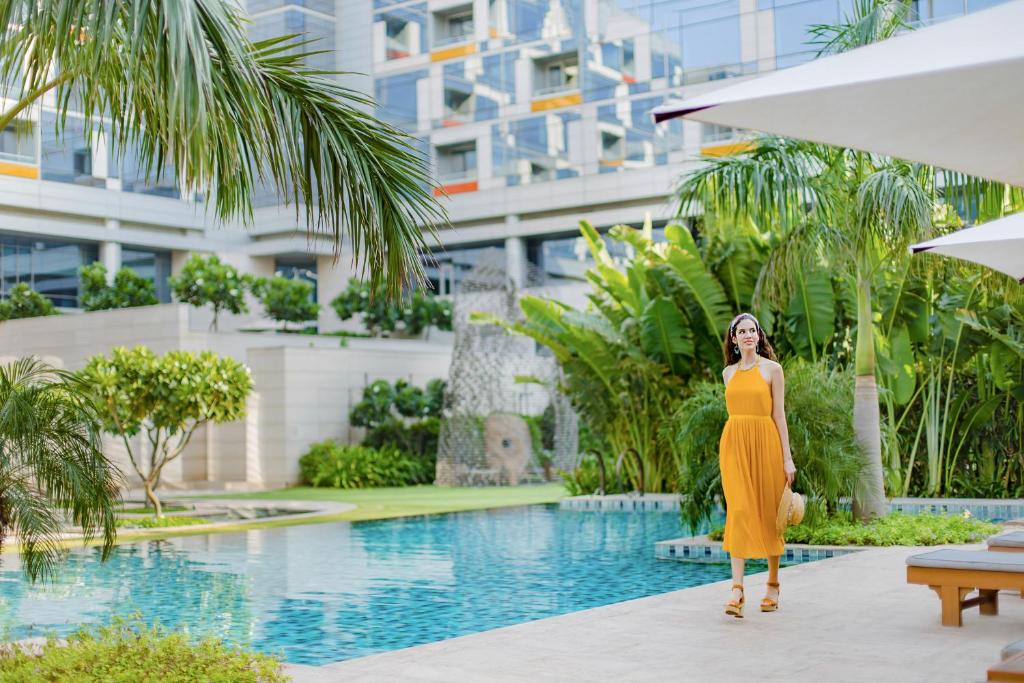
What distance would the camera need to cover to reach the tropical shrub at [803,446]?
10.7m

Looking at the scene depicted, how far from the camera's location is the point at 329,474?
995 inches

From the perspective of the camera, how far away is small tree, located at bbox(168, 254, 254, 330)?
29156 mm

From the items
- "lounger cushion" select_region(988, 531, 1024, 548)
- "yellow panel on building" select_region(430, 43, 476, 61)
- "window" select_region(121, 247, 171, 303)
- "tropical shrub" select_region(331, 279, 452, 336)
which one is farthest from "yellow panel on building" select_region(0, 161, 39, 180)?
"lounger cushion" select_region(988, 531, 1024, 548)

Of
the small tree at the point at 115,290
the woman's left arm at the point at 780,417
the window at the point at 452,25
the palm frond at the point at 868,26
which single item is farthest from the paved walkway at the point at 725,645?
the window at the point at 452,25

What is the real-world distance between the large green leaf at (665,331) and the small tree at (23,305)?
60.4 feet

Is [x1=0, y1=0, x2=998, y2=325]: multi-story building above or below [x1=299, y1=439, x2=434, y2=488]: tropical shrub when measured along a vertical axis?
above

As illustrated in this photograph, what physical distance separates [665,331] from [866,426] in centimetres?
551

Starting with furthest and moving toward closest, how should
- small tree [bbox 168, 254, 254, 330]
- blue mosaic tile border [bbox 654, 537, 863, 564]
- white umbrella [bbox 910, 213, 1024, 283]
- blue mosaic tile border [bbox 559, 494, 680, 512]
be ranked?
1. small tree [bbox 168, 254, 254, 330]
2. blue mosaic tile border [bbox 559, 494, 680, 512]
3. blue mosaic tile border [bbox 654, 537, 863, 564]
4. white umbrella [bbox 910, 213, 1024, 283]

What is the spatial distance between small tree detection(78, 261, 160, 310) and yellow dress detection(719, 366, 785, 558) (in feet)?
83.4

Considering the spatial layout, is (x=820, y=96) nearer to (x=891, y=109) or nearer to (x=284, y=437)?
(x=891, y=109)

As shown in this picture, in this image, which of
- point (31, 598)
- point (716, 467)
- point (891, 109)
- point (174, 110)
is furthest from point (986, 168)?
point (31, 598)

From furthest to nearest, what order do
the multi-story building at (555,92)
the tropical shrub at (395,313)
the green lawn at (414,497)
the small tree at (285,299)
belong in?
the multi-story building at (555,92)
the tropical shrub at (395,313)
the small tree at (285,299)
the green lawn at (414,497)

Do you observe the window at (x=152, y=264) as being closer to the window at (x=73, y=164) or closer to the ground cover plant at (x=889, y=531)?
the window at (x=73, y=164)

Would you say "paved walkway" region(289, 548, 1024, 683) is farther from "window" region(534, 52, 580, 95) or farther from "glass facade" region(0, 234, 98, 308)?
"window" region(534, 52, 580, 95)
